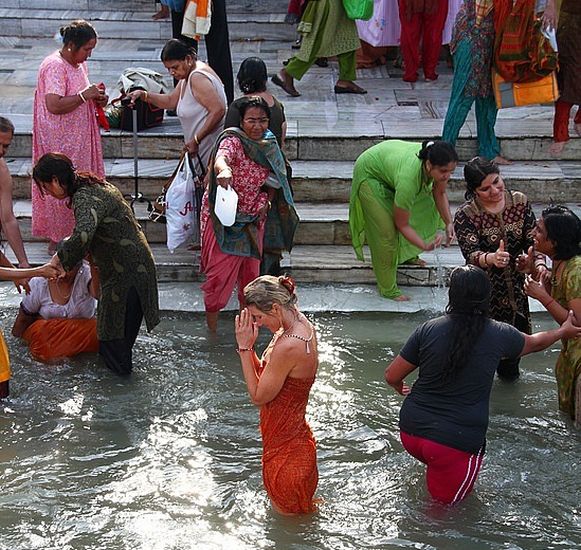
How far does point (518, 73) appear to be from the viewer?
8.06m

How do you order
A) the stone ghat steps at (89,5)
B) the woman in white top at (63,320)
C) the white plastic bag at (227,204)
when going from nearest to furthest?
the white plastic bag at (227,204) < the woman in white top at (63,320) < the stone ghat steps at (89,5)

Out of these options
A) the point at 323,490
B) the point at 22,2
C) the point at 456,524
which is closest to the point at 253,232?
the point at 323,490

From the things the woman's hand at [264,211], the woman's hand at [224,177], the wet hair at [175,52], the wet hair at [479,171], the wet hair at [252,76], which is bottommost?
the woman's hand at [264,211]

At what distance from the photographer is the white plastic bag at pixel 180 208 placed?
725 centimetres

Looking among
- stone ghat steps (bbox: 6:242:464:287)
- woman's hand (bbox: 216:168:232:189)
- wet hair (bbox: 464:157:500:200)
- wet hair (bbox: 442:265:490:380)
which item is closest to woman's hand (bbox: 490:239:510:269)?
wet hair (bbox: 464:157:500:200)

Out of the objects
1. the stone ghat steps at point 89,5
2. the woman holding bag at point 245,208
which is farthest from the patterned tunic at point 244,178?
the stone ghat steps at point 89,5

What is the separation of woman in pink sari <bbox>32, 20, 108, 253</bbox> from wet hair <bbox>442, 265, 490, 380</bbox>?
141 inches

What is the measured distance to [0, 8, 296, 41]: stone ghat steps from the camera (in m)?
11.8

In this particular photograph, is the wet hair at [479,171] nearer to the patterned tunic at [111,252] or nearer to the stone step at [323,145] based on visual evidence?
the patterned tunic at [111,252]

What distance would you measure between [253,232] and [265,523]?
239cm

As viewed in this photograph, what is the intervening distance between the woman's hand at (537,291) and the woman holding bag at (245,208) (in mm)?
1984

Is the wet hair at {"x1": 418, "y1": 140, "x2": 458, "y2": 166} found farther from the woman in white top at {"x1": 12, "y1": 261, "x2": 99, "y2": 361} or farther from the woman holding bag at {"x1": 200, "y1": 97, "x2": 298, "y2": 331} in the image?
the woman in white top at {"x1": 12, "y1": 261, "x2": 99, "y2": 361}

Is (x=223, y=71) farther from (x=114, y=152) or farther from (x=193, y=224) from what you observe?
(x=193, y=224)

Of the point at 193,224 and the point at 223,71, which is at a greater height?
the point at 223,71
